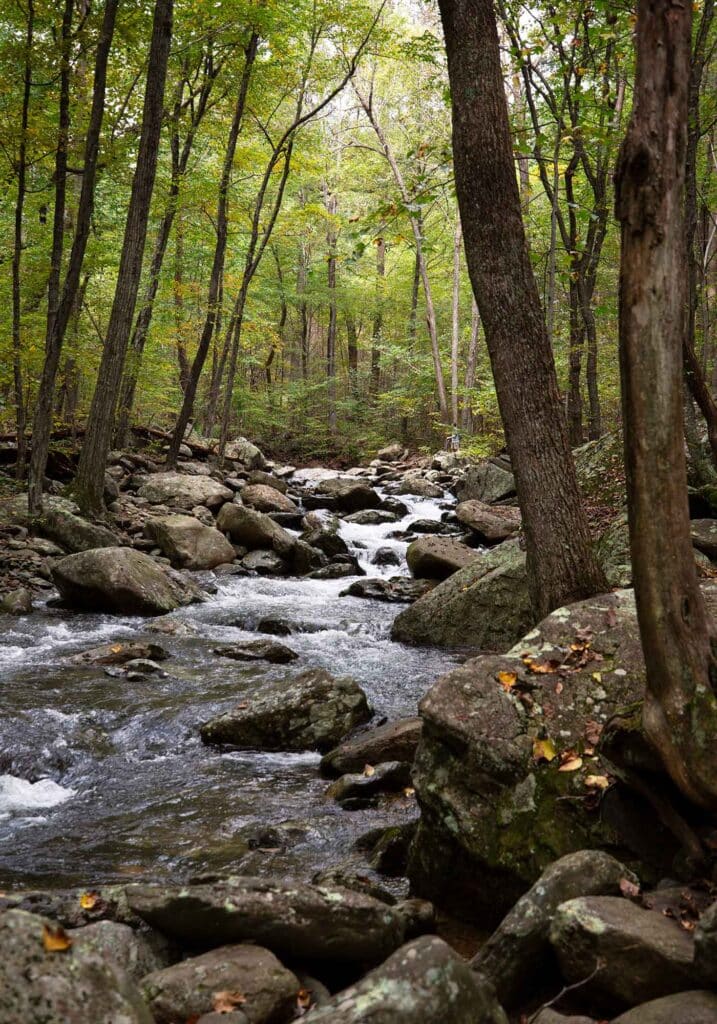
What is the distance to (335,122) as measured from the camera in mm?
27641

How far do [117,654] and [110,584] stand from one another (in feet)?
6.06

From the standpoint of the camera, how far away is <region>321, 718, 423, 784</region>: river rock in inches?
207

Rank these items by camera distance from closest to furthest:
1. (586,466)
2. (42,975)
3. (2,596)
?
(42,975), (2,596), (586,466)

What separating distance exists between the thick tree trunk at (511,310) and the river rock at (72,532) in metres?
7.43

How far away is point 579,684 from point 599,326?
51.5 feet

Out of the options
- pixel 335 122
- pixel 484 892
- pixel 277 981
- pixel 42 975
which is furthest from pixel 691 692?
pixel 335 122

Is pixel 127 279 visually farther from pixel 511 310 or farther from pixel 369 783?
pixel 369 783

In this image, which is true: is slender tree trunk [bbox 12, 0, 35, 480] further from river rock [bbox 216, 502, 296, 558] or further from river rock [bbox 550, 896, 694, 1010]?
river rock [bbox 550, 896, 694, 1010]

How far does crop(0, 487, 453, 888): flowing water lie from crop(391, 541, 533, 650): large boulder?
1.17 feet

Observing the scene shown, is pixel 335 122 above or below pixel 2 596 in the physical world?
above

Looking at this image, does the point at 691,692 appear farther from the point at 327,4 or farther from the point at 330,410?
Answer: the point at 330,410

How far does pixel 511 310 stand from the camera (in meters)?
5.05

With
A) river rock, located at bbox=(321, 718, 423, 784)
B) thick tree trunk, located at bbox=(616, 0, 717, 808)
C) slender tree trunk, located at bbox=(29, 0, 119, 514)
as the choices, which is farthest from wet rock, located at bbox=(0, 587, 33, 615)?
thick tree trunk, located at bbox=(616, 0, 717, 808)

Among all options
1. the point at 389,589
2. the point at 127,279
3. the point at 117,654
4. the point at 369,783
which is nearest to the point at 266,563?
the point at 389,589
